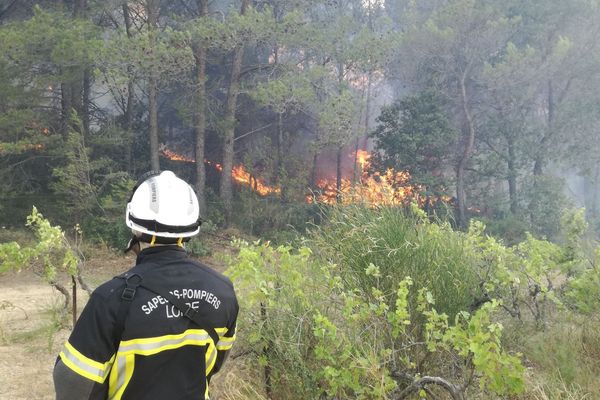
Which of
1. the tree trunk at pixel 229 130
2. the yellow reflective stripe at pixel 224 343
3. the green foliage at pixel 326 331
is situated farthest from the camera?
the tree trunk at pixel 229 130

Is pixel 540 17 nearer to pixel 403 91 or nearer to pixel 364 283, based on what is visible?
pixel 403 91

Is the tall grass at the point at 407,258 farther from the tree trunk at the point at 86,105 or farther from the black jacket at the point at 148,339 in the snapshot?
the tree trunk at the point at 86,105

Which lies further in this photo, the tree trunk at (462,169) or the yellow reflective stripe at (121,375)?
the tree trunk at (462,169)

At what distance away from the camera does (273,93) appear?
1498 centimetres

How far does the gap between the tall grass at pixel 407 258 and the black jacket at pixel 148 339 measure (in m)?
2.11

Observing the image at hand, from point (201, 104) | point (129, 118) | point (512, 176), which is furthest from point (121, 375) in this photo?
point (512, 176)

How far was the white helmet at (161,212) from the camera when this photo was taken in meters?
1.98

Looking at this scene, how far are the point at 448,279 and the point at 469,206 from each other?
20.5m

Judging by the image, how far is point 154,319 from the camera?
1.83m

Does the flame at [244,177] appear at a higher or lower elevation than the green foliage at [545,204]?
higher

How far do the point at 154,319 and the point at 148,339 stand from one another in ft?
0.24

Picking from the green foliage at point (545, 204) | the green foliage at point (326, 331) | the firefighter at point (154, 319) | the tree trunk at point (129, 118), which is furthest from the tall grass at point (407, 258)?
the green foliage at point (545, 204)

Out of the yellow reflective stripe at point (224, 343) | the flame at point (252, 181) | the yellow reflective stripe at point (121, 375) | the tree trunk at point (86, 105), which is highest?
the yellow reflective stripe at point (121, 375)

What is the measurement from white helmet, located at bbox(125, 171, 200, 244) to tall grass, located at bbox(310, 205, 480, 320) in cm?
Answer: 215
